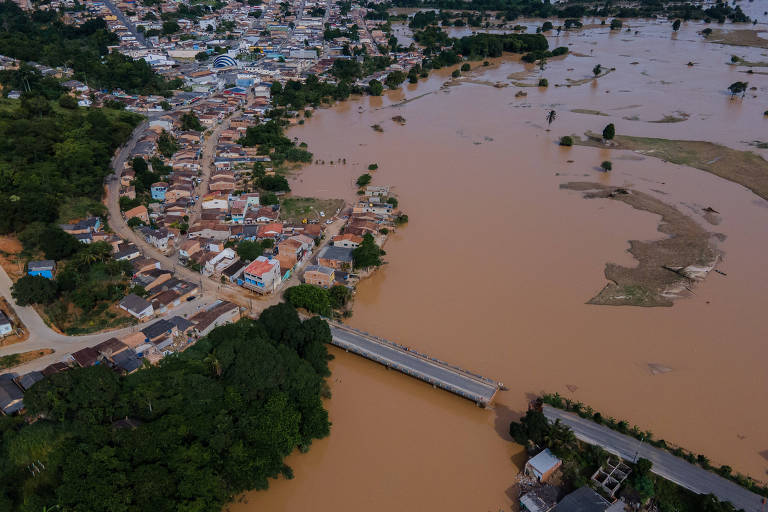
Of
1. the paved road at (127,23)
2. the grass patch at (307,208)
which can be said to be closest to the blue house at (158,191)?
the grass patch at (307,208)

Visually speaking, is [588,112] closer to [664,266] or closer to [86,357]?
[664,266]

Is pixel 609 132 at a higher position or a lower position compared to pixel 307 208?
lower

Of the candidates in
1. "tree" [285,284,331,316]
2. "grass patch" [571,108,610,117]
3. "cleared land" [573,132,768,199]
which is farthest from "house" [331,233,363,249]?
"grass patch" [571,108,610,117]

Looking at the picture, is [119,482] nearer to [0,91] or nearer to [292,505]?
[292,505]

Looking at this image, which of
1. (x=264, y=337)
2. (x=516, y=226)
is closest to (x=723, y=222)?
(x=516, y=226)

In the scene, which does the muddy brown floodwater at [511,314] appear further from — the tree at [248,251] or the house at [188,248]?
the house at [188,248]

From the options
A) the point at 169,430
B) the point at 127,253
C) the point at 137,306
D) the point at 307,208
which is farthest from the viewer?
the point at 307,208

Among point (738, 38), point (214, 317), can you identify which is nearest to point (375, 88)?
point (214, 317)
